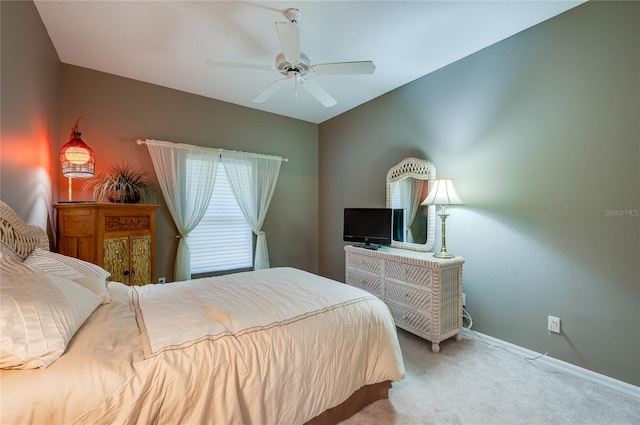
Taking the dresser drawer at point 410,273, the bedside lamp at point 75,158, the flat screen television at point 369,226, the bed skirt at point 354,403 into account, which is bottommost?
the bed skirt at point 354,403

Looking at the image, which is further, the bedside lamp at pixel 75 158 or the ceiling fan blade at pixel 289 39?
the bedside lamp at pixel 75 158

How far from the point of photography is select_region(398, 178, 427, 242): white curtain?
3061 millimetres

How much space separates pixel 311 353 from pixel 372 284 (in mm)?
1779

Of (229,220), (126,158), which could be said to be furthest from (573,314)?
(126,158)

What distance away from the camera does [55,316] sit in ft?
3.26

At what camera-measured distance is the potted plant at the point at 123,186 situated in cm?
274

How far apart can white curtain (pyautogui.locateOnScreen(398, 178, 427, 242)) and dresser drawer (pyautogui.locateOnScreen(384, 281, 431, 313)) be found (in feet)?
2.07

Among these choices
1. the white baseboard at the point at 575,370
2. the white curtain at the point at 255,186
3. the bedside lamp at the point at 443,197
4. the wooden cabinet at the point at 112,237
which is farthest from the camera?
the white curtain at the point at 255,186

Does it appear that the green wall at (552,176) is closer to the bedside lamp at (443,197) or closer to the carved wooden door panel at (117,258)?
the bedside lamp at (443,197)

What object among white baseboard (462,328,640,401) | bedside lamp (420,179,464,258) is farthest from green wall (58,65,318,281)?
white baseboard (462,328,640,401)

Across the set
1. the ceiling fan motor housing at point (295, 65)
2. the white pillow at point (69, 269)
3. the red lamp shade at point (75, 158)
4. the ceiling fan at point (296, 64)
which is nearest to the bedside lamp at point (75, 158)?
the red lamp shade at point (75, 158)

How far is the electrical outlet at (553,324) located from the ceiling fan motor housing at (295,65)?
2.86 meters

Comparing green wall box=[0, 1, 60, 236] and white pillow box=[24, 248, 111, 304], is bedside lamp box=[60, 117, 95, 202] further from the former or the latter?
white pillow box=[24, 248, 111, 304]

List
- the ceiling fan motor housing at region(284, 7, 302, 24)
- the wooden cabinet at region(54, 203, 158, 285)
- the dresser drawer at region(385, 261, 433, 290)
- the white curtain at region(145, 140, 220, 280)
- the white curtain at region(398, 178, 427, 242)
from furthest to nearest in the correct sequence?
the white curtain at region(145, 140, 220, 280), the white curtain at region(398, 178, 427, 242), the dresser drawer at region(385, 261, 433, 290), the wooden cabinet at region(54, 203, 158, 285), the ceiling fan motor housing at region(284, 7, 302, 24)
